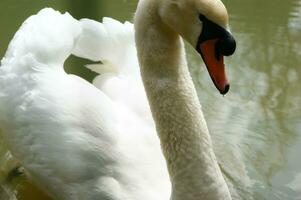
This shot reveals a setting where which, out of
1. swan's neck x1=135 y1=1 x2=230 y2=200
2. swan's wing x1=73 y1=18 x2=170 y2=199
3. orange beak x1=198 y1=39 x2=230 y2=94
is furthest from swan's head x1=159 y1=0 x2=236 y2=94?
swan's wing x1=73 y1=18 x2=170 y2=199

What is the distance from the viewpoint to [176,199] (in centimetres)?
243

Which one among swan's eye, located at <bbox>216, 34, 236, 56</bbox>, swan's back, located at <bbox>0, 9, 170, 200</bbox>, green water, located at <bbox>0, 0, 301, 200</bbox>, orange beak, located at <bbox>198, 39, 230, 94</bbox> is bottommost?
green water, located at <bbox>0, 0, 301, 200</bbox>

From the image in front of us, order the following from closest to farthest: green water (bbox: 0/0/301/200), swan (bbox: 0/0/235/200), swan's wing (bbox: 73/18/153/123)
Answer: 1. swan (bbox: 0/0/235/200)
2. swan's wing (bbox: 73/18/153/123)
3. green water (bbox: 0/0/301/200)

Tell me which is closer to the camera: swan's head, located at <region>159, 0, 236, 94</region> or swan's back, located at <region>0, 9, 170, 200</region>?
swan's head, located at <region>159, 0, 236, 94</region>

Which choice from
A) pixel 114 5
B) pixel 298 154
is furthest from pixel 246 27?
pixel 298 154

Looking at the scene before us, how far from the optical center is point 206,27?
7.06 feet

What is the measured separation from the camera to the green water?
3.40 meters

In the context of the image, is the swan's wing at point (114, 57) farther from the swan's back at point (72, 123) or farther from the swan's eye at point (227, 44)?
the swan's eye at point (227, 44)

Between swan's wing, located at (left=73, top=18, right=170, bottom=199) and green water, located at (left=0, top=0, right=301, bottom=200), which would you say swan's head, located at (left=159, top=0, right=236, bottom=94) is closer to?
swan's wing, located at (left=73, top=18, right=170, bottom=199)

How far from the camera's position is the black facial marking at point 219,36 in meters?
2.11

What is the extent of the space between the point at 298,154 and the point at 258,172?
1.26 ft

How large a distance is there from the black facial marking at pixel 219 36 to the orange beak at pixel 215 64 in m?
0.02

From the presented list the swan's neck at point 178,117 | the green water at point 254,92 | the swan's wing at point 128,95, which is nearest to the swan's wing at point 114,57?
the swan's wing at point 128,95

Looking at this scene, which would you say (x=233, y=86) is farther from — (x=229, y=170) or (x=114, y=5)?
(x=114, y=5)
